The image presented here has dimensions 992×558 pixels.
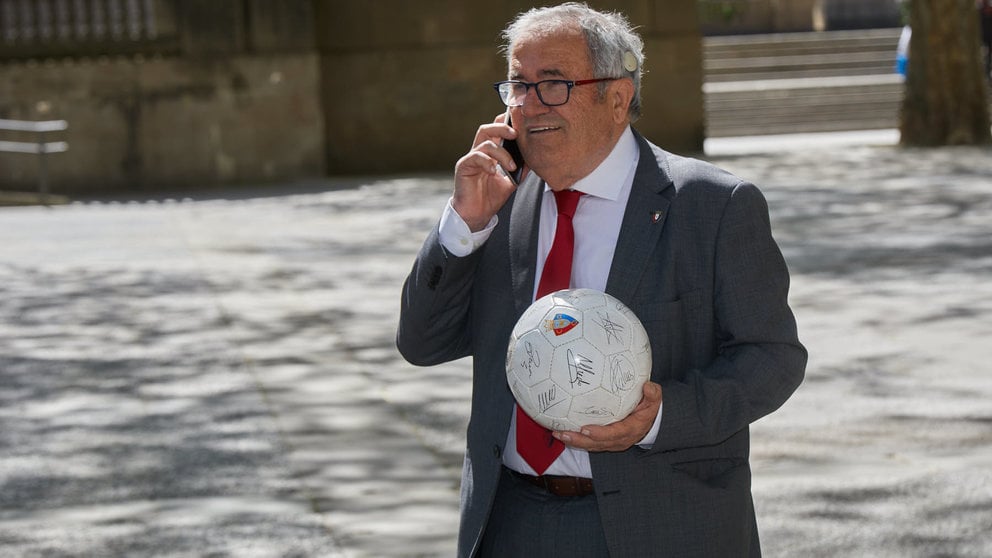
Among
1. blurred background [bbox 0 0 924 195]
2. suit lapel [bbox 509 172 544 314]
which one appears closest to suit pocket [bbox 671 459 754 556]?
suit lapel [bbox 509 172 544 314]

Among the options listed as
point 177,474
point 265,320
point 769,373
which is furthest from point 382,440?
point 769,373

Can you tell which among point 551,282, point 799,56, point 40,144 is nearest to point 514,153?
point 551,282

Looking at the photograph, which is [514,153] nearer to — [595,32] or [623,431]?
[595,32]

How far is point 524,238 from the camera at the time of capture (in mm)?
3732

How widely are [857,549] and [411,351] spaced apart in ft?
8.38

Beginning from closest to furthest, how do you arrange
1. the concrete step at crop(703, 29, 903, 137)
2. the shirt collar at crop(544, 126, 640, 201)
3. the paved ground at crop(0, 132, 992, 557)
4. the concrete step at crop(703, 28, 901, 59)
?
1. the shirt collar at crop(544, 126, 640, 201)
2. the paved ground at crop(0, 132, 992, 557)
3. the concrete step at crop(703, 29, 903, 137)
4. the concrete step at crop(703, 28, 901, 59)

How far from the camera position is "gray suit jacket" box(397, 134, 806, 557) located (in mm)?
3490

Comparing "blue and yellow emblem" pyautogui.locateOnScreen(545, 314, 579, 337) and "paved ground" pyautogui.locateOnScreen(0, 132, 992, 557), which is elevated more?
"blue and yellow emblem" pyautogui.locateOnScreen(545, 314, 579, 337)

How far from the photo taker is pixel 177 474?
7316mm

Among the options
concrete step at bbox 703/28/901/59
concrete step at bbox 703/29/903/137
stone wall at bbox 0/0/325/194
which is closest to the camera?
stone wall at bbox 0/0/325/194

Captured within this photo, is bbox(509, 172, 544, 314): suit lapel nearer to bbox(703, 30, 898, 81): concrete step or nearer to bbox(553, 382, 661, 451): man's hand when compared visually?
bbox(553, 382, 661, 451): man's hand

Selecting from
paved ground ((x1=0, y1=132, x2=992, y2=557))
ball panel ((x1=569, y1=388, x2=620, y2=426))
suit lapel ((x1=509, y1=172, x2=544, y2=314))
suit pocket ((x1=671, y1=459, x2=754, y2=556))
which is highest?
suit lapel ((x1=509, y1=172, x2=544, y2=314))

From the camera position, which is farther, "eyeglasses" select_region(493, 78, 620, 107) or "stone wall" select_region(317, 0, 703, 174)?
"stone wall" select_region(317, 0, 703, 174)

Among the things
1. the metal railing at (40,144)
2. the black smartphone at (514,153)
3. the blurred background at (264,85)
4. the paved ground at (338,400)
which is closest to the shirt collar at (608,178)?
the black smartphone at (514,153)
